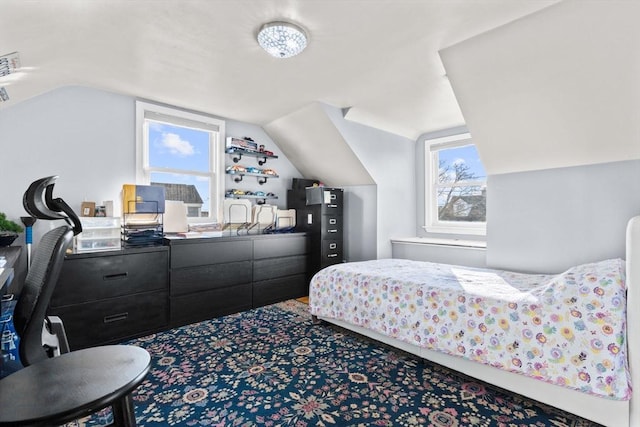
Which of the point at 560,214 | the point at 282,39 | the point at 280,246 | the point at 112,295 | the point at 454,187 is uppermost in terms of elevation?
the point at 282,39

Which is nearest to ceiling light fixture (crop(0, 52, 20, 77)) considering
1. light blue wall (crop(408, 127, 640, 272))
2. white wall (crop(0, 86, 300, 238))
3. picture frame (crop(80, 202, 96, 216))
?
white wall (crop(0, 86, 300, 238))

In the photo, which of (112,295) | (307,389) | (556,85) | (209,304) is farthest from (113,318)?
(556,85)

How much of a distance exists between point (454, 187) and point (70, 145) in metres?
4.42

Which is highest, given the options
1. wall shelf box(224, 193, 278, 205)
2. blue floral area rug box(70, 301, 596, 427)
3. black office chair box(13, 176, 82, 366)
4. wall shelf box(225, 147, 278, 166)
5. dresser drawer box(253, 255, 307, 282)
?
wall shelf box(225, 147, 278, 166)

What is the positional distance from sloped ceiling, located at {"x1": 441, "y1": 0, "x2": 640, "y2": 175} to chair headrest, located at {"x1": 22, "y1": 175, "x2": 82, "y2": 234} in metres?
2.54

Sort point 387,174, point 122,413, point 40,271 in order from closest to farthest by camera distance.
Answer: point 122,413 → point 40,271 → point 387,174

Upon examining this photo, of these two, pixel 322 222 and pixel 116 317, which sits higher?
pixel 322 222

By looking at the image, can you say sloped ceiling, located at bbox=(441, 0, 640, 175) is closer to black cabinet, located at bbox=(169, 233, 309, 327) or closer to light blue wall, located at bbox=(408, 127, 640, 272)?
light blue wall, located at bbox=(408, 127, 640, 272)

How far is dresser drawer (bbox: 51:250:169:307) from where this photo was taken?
8.04ft

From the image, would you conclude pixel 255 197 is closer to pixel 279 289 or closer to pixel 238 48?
pixel 279 289

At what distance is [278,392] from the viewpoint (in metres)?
1.93

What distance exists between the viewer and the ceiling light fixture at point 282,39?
80.6 inches

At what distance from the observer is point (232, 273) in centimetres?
343

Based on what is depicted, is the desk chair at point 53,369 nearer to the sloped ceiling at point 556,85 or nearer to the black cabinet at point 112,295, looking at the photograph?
the black cabinet at point 112,295
